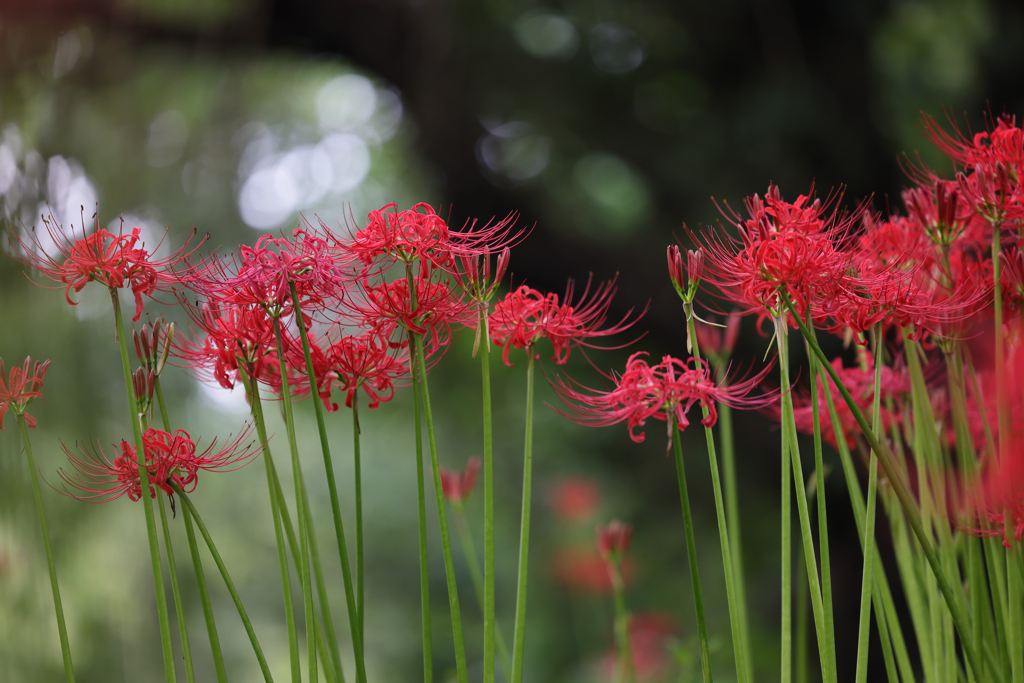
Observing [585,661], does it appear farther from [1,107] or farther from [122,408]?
[1,107]

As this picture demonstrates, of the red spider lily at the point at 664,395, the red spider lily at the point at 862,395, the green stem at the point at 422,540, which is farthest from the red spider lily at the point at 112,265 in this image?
the red spider lily at the point at 862,395

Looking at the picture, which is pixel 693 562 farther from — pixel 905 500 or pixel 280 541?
pixel 280 541

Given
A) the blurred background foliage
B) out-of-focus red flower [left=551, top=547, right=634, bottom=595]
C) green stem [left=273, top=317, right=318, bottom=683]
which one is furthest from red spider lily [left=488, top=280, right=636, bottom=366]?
Answer: out-of-focus red flower [left=551, top=547, right=634, bottom=595]

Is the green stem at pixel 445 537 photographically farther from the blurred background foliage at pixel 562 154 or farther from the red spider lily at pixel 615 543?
the blurred background foliage at pixel 562 154

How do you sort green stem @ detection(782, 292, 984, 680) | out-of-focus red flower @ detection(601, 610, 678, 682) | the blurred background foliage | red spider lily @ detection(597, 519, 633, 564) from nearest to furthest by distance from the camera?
green stem @ detection(782, 292, 984, 680) < red spider lily @ detection(597, 519, 633, 564) < out-of-focus red flower @ detection(601, 610, 678, 682) < the blurred background foliage

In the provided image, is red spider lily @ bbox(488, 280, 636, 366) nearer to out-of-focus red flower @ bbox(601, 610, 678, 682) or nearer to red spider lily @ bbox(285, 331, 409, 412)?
red spider lily @ bbox(285, 331, 409, 412)

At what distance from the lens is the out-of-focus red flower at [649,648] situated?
107 cm

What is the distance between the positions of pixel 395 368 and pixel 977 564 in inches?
16.9

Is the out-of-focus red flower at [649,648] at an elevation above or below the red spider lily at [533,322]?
below

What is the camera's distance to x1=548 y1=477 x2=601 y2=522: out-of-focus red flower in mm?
1619

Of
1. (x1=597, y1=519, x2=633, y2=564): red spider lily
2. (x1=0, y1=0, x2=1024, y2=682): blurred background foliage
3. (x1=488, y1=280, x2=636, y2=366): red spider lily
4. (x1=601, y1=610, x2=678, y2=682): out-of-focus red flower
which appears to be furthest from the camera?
(x1=0, y1=0, x2=1024, y2=682): blurred background foliage

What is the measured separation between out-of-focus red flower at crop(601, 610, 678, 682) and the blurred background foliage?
65 millimetres

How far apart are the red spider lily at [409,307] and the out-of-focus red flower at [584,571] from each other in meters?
1.21

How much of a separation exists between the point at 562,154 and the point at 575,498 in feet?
3.21
